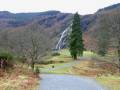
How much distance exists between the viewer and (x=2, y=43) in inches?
3337

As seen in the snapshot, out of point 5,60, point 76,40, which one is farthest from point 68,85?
point 76,40

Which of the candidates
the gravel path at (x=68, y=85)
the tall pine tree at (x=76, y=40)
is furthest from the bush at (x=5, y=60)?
the tall pine tree at (x=76, y=40)

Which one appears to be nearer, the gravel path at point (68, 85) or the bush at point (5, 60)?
the gravel path at point (68, 85)

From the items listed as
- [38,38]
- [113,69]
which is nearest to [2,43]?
[38,38]

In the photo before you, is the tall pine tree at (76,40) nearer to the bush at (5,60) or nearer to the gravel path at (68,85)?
the bush at (5,60)

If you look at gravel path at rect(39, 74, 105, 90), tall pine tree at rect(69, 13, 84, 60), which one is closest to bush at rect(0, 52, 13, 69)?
gravel path at rect(39, 74, 105, 90)

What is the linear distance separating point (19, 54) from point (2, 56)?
32033mm

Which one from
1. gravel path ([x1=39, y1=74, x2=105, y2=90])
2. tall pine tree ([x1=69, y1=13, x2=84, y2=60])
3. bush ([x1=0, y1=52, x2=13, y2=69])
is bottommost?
gravel path ([x1=39, y1=74, x2=105, y2=90])

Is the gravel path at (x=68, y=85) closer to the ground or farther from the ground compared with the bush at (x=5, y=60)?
closer to the ground

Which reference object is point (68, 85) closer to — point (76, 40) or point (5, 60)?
point (5, 60)

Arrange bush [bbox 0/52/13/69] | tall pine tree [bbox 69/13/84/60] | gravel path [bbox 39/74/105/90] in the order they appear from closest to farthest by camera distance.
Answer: gravel path [bbox 39/74/105/90]
bush [bbox 0/52/13/69]
tall pine tree [bbox 69/13/84/60]

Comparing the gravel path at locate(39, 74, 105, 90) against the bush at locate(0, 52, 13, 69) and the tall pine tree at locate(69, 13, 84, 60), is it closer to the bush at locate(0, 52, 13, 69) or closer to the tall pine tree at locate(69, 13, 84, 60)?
the bush at locate(0, 52, 13, 69)

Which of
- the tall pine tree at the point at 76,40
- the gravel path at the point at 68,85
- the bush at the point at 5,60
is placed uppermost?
the tall pine tree at the point at 76,40

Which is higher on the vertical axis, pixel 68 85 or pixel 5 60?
pixel 5 60
